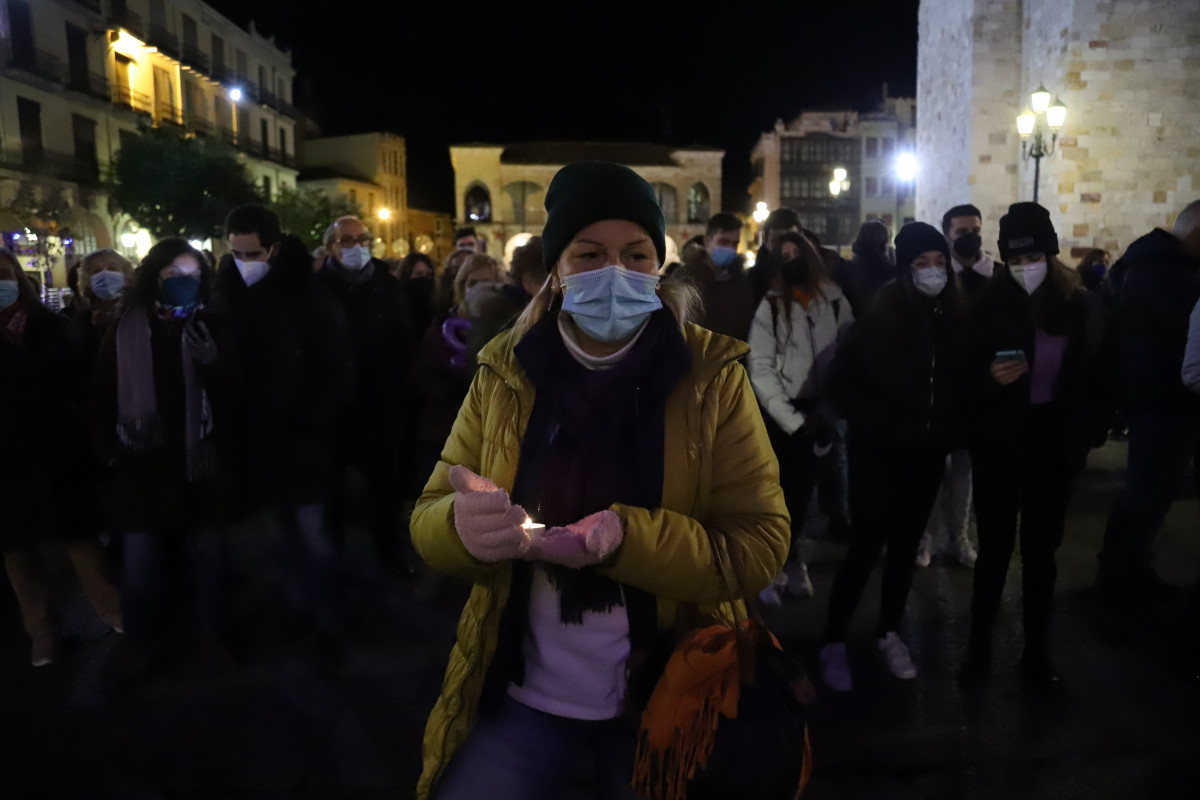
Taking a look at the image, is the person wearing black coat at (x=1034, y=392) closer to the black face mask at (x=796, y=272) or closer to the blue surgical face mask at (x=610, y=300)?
the black face mask at (x=796, y=272)

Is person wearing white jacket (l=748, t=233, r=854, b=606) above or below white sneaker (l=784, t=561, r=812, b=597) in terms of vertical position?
above

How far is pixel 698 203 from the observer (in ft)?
177

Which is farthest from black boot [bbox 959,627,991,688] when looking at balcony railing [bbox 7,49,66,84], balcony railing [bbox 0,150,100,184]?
balcony railing [bbox 7,49,66,84]

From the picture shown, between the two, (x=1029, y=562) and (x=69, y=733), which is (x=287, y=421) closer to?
(x=69, y=733)

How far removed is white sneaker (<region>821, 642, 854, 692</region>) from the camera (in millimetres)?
3582

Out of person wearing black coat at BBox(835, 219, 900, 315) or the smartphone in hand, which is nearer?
the smartphone in hand

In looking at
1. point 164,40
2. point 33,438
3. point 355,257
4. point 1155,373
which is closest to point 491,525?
point 33,438

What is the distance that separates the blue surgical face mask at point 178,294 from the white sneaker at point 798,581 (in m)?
3.40

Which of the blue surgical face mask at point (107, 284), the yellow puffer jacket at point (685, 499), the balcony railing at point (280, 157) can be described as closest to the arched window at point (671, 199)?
the balcony railing at point (280, 157)

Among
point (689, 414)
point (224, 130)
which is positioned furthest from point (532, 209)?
point (689, 414)

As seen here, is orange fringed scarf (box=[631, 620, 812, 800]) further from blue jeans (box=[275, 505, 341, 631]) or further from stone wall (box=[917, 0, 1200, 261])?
stone wall (box=[917, 0, 1200, 261])

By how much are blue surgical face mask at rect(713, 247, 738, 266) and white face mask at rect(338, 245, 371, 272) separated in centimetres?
210

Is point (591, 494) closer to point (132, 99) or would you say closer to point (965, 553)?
point (965, 553)

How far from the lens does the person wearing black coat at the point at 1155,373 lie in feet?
13.9
